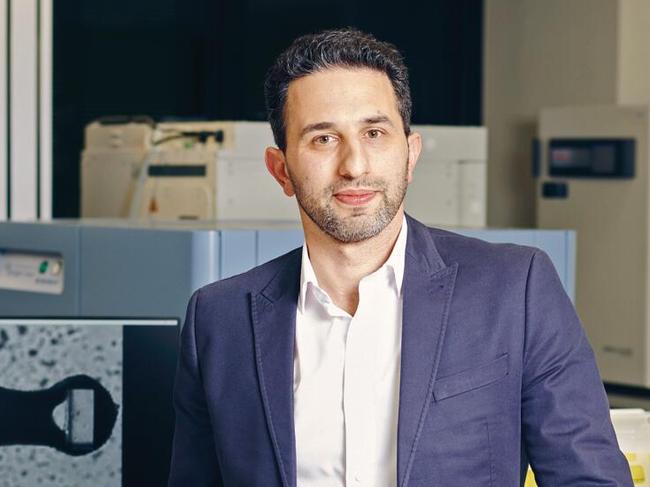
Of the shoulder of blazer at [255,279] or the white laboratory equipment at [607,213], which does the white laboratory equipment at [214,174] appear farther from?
the shoulder of blazer at [255,279]

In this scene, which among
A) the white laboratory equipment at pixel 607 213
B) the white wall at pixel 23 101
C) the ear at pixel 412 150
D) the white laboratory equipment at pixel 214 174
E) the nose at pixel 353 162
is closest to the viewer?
the nose at pixel 353 162

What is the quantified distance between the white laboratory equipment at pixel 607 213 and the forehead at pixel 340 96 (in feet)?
14.0

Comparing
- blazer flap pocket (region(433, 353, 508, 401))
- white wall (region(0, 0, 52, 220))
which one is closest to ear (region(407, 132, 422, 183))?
blazer flap pocket (region(433, 353, 508, 401))

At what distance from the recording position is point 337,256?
4.62 ft

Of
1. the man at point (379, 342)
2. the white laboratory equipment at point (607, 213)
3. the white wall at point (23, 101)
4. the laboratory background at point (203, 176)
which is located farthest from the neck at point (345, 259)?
the white laboratory equipment at point (607, 213)

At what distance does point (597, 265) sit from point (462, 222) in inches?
Answer: 76.0

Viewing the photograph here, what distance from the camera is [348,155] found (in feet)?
4.35

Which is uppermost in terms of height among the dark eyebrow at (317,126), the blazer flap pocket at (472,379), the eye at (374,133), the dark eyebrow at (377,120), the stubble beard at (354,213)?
the dark eyebrow at (377,120)

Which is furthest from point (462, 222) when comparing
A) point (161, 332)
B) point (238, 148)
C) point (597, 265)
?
point (161, 332)

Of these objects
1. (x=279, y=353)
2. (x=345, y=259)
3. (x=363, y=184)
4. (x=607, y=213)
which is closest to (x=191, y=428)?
(x=279, y=353)

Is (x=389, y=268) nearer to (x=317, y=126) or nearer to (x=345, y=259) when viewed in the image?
(x=345, y=259)

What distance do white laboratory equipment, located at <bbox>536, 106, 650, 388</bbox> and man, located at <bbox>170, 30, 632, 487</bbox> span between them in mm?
4204

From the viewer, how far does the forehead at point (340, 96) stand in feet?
4.42

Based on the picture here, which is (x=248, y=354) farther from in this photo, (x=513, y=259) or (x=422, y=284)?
(x=513, y=259)
